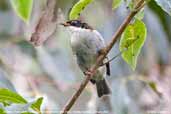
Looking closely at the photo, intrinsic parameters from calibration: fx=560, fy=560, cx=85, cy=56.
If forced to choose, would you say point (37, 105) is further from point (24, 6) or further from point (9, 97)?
point (24, 6)

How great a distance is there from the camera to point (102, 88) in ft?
10.1

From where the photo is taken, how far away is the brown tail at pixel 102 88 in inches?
120

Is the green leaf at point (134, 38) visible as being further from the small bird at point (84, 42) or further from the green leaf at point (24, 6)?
the small bird at point (84, 42)

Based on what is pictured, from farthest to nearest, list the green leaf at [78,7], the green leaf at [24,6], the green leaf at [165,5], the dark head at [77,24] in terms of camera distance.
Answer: the dark head at [77,24]
the green leaf at [24,6]
the green leaf at [78,7]
the green leaf at [165,5]

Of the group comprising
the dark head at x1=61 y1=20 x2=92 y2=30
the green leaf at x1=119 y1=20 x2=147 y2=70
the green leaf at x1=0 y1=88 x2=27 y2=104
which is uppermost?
the green leaf at x1=119 y1=20 x2=147 y2=70

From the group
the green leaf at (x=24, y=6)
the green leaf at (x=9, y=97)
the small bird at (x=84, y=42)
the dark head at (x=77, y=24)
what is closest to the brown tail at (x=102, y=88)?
the small bird at (x=84, y=42)

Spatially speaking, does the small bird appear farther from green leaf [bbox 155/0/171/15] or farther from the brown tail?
green leaf [bbox 155/0/171/15]

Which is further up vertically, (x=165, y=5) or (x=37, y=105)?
(x=165, y=5)

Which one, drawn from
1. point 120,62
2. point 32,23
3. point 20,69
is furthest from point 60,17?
point 20,69

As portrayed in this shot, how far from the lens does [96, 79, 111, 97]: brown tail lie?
9.96 feet

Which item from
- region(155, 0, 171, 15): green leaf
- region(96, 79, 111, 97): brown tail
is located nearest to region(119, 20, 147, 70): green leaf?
region(155, 0, 171, 15): green leaf

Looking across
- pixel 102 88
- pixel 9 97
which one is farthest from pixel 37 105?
pixel 102 88

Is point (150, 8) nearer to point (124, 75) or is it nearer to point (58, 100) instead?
point (124, 75)

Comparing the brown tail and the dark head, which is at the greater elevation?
the dark head
